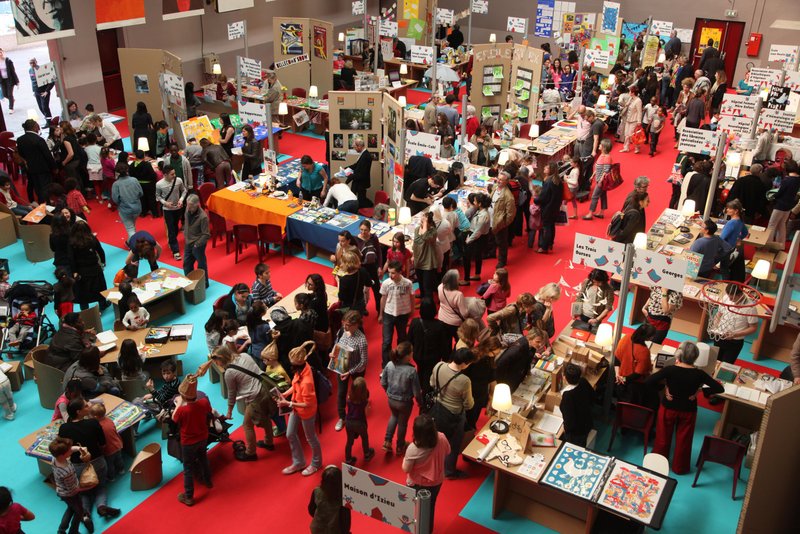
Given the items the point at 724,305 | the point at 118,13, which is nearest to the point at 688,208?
the point at 724,305

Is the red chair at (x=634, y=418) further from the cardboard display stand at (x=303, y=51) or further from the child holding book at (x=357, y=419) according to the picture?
the cardboard display stand at (x=303, y=51)

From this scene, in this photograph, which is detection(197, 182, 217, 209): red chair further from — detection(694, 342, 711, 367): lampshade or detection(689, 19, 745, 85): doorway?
detection(689, 19, 745, 85): doorway

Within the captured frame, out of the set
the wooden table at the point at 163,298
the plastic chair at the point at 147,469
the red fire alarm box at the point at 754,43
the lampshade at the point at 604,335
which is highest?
the red fire alarm box at the point at 754,43

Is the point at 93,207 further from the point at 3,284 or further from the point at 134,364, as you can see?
the point at 134,364

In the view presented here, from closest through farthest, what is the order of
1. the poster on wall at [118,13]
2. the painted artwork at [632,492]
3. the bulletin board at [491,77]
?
the painted artwork at [632,492], the bulletin board at [491,77], the poster on wall at [118,13]

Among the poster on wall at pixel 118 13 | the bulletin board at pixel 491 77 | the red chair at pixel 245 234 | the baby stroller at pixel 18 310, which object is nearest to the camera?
the baby stroller at pixel 18 310

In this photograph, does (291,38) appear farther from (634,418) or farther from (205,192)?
(634,418)

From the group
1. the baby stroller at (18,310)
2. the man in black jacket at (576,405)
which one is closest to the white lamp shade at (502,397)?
the man in black jacket at (576,405)

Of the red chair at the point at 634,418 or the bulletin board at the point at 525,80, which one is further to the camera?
the bulletin board at the point at 525,80

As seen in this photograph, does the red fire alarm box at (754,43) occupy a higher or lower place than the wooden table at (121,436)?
higher

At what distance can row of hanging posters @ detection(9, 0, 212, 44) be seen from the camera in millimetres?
15352

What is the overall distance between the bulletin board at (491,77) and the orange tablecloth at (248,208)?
22.7 ft

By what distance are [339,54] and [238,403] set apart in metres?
17.1

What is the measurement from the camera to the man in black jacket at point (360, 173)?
13.0m
